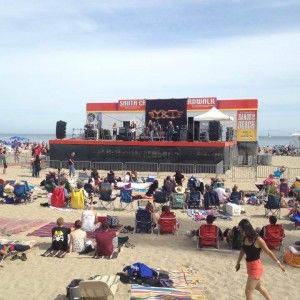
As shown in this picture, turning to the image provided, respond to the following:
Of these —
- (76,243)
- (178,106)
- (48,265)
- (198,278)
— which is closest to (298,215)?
(198,278)

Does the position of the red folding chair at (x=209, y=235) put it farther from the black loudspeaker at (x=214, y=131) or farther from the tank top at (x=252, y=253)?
the black loudspeaker at (x=214, y=131)

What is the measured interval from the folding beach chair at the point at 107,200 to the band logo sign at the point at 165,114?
15.8m

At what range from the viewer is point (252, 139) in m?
32.8

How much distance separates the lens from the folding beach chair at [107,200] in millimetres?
15305

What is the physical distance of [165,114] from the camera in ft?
105

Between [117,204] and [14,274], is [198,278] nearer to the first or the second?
[14,274]

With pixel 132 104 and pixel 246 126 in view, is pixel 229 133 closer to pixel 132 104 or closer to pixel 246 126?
pixel 246 126

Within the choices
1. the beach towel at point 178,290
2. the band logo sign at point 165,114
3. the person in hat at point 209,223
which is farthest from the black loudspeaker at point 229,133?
the beach towel at point 178,290

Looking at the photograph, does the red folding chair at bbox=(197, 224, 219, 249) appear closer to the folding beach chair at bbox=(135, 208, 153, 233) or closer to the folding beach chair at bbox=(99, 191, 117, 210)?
the folding beach chair at bbox=(135, 208, 153, 233)

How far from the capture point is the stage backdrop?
31547mm

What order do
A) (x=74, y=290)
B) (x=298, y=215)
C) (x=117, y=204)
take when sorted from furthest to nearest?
(x=117, y=204) < (x=298, y=215) < (x=74, y=290)

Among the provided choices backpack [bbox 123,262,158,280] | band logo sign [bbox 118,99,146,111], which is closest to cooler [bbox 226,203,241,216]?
backpack [bbox 123,262,158,280]

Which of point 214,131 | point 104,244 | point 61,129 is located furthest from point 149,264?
point 61,129

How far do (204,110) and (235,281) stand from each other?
970 inches
